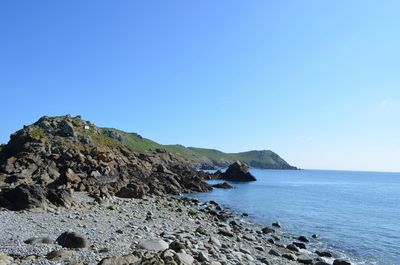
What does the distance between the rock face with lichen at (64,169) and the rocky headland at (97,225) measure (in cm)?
14

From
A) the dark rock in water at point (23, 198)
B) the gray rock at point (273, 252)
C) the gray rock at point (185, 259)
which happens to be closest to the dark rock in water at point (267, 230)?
the gray rock at point (273, 252)

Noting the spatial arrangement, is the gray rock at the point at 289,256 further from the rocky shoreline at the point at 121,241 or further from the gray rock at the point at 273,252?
the gray rock at the point at 273,252

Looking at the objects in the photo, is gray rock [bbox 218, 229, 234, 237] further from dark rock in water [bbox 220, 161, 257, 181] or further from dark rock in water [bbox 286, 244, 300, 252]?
dark rock in water [bbox 220, 161, 257, 181]

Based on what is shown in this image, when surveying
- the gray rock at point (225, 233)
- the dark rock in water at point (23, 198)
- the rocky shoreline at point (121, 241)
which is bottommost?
the gray rock at point (225, 233)

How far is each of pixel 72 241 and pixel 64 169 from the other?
4181cm

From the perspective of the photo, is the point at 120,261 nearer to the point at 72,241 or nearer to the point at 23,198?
the point at 72,241

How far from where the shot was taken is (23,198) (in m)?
30.0

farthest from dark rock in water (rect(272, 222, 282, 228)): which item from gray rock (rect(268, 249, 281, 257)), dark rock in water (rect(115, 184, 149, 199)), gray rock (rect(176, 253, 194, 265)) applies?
gray rock (rect(176, 253, 194, 265))

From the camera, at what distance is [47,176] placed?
169ft

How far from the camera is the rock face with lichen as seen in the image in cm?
3259

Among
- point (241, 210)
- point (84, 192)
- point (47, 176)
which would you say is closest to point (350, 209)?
point (241, 210)

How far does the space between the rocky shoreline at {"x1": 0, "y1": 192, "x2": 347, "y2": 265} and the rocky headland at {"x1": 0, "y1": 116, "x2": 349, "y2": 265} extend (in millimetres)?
43

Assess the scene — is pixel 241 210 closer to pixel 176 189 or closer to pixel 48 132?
pixel 176 189

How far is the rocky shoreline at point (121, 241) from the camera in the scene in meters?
16.0
